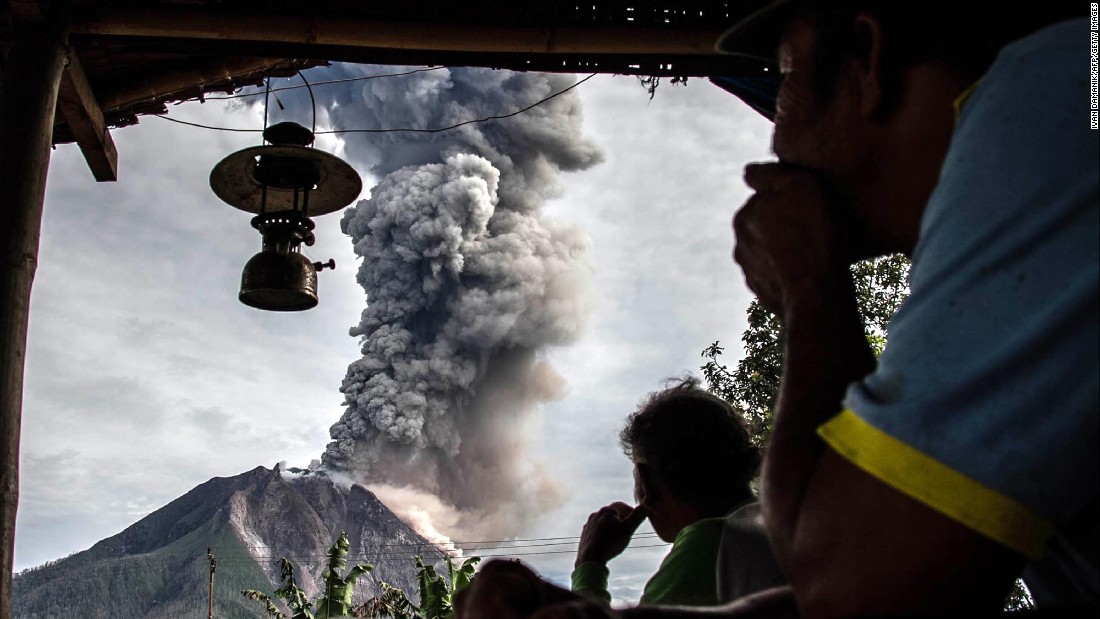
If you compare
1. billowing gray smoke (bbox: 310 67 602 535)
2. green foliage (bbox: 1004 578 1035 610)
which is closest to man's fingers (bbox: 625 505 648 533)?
green foliage (bbox: 1004 578 1035 610)

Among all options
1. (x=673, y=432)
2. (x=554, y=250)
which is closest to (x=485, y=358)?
(x=554, y=250)

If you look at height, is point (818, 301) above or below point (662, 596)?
above

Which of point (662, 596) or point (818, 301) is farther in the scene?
point (662, 596)

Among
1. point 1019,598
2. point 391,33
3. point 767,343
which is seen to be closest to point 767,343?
point 767,343

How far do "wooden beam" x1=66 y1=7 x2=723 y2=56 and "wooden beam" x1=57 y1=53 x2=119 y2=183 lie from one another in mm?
302

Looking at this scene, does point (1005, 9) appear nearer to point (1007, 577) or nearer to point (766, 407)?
point (1007, 577)

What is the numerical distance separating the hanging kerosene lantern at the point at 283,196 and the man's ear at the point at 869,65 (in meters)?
2.53

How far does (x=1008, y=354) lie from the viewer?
17.9 inches

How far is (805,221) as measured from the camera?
2.26 ft

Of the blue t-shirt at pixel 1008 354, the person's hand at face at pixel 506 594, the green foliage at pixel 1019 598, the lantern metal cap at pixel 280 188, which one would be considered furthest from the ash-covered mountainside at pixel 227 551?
the blue t-shirt at pixel 1008 354

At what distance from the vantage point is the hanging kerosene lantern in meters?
3.00

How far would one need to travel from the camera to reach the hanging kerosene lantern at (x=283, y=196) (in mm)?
3002

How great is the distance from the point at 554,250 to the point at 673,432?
144ft

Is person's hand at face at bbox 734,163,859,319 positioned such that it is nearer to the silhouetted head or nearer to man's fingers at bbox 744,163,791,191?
man's fingers at bbox 744,163,791,191
